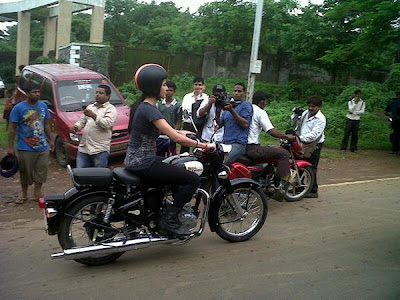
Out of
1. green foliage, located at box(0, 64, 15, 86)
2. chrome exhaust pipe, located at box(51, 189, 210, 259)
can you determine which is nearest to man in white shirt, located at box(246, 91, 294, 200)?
chrome exhaust pipe, located at box(51, 189, 210, 259)

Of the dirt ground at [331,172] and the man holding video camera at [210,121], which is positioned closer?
the man holding video camera at [210,121]

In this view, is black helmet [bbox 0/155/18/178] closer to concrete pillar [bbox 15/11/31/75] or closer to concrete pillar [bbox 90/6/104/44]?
concrete pillar [bbox 90/6/104/44]

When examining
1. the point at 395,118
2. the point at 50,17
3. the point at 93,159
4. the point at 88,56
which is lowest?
the point at 93,159

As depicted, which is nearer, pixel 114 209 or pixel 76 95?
pixel 114 209

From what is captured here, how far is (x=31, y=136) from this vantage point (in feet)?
19.7

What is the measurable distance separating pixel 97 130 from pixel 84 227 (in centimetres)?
202

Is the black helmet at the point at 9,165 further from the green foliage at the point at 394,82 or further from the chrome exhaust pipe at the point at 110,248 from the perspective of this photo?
the green foliage at the point at 394,82

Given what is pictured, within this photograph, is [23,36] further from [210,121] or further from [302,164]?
[302,164]

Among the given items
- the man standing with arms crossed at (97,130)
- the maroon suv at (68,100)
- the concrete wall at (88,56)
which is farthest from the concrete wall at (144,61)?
the man standing with arms crossed at (97,130)

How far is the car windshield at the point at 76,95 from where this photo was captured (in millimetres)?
8977

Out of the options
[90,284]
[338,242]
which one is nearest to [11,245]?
[90,284]

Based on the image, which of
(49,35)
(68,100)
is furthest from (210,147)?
(49,35)

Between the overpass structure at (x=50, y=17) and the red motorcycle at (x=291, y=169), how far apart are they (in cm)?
1562

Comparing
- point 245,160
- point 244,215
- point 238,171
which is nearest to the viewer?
point 244,215
